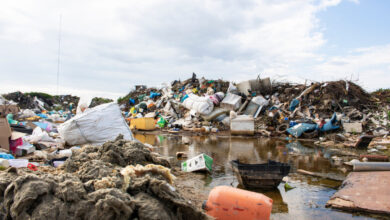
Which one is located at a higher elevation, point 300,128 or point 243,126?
point 300,128

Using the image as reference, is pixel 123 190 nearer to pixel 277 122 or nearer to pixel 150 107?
pixel 277 122

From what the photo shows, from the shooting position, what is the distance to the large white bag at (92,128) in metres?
6.93

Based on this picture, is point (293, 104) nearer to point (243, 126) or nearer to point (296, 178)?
point (243, 126)

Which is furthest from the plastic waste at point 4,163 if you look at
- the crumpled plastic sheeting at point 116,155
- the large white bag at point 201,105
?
the large white bag at point 201,105

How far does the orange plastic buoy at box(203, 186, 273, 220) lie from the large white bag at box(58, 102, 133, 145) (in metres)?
4.57

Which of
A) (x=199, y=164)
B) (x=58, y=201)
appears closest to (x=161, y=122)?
(x=199, y=164)

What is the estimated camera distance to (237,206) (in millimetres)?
2949

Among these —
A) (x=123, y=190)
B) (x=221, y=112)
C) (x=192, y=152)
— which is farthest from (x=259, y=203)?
(x=221, y=112)

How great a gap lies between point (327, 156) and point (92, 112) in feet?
21.5

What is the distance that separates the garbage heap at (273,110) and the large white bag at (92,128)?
6.67 m

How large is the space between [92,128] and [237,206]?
511 centimetres

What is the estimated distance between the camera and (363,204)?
3.82 metres

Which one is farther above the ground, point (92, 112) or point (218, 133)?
point (92, 112)

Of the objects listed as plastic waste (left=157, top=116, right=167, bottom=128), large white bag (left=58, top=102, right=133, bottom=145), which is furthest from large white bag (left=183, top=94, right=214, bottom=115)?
large white bag (left=58, top=102, right=133, bottom=145)
